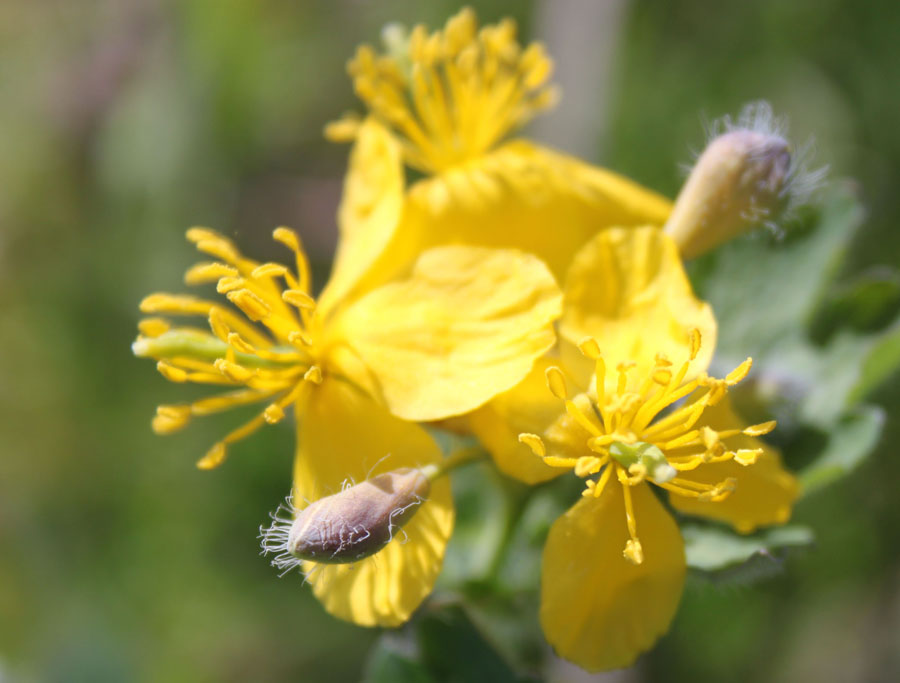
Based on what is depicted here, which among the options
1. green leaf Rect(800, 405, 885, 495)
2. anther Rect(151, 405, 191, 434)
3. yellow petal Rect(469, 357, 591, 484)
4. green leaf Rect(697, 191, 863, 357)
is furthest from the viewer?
green leaf Rect(697, 191, 863, 357)

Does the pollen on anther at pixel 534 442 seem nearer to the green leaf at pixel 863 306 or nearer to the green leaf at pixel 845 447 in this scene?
the green leaf at pixel 845 447

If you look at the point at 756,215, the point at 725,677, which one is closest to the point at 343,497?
the point at 756,215

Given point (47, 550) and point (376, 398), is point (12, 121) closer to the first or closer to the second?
point (47, 550)

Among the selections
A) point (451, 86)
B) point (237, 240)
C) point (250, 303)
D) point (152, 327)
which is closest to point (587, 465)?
point (250, 303)

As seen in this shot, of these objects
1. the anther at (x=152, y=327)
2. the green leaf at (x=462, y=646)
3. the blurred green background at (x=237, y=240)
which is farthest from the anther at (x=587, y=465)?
the blurred green background at (x=237, y=240)

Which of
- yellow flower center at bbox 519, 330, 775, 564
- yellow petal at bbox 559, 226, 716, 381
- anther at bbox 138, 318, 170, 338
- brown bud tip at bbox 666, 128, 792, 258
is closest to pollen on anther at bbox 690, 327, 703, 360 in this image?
yellow flower center at bbox 519, 330, 775, 564

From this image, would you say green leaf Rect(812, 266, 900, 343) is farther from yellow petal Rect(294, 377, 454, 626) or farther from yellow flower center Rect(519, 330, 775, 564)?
yellow petal Rect(294, 377, 454, 626)

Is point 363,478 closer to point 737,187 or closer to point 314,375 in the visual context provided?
point 314,375

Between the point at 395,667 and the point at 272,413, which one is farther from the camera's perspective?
the point at 395,667
